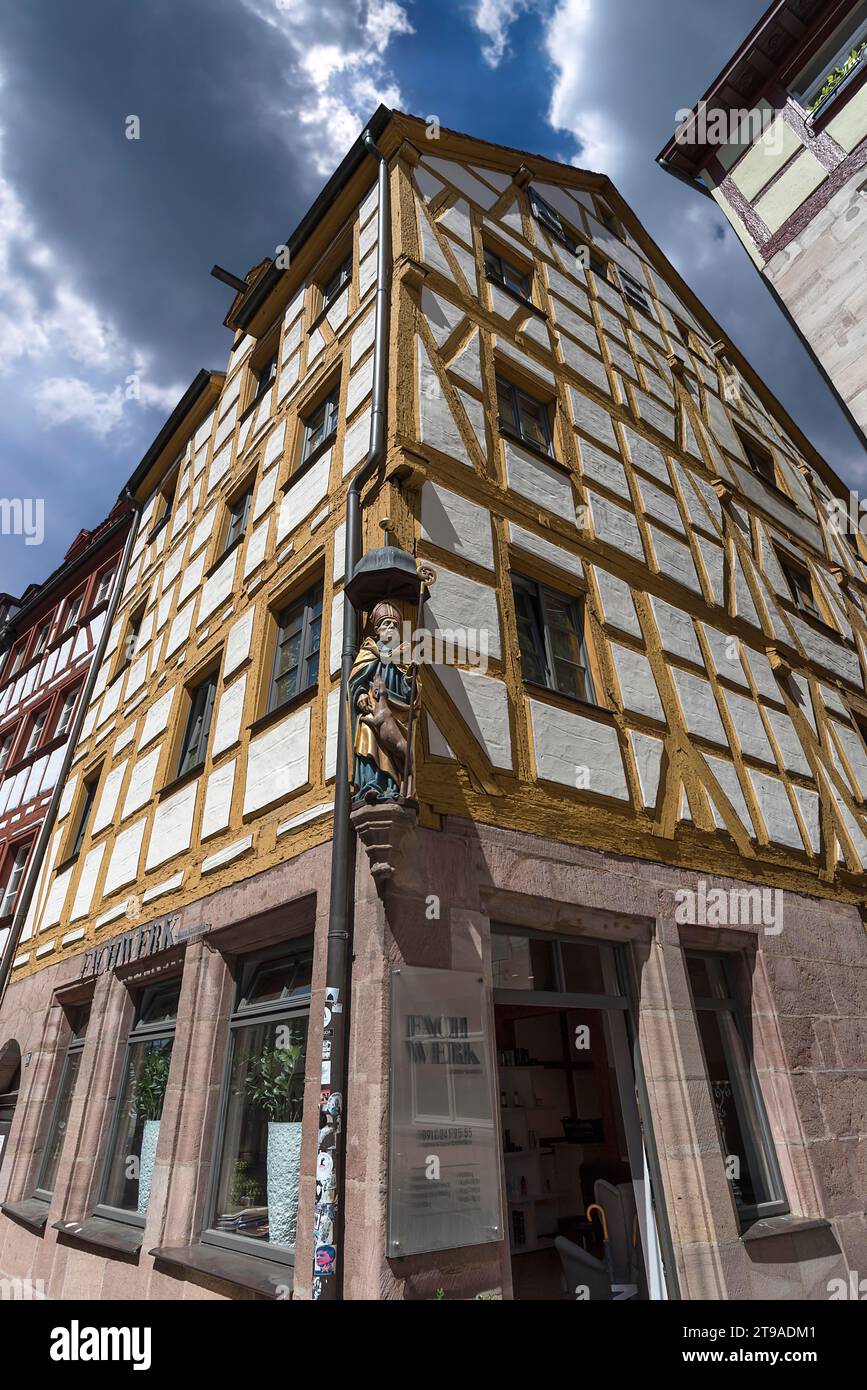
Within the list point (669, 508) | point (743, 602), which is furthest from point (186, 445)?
point (743, 602)

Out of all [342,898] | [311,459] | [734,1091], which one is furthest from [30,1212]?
[311,459]

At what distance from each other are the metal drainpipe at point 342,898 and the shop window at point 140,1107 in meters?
3.17

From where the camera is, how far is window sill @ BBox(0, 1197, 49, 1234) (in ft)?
23.8

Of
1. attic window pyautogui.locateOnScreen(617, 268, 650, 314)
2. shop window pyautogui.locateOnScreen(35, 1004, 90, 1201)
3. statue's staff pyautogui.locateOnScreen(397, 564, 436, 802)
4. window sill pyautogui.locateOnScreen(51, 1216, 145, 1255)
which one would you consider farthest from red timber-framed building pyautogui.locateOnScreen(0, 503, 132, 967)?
attic window pyautogui.locateOnScreen(617, 268, 650, 314)

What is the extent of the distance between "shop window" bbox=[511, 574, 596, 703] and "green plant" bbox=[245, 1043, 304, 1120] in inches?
132

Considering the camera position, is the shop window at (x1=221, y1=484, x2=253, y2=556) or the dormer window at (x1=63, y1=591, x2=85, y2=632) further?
the dormer window at (x1=63, y1=591, x2=85, y2=632)

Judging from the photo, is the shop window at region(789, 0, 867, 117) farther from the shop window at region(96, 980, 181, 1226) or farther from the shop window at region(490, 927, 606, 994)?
the shop window at region(96, 980, 181, 1226)

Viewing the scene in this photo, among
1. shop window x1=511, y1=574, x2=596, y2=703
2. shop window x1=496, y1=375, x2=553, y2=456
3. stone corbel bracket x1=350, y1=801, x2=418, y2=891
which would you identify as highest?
shop window x1=496, y1=375, x2=553, y2=456

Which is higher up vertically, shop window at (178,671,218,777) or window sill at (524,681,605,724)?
shop window at (178,671,218,777)

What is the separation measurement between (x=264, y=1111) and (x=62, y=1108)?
4.74m

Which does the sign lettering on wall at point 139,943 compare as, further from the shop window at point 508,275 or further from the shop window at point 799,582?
the shop window at point 799,582

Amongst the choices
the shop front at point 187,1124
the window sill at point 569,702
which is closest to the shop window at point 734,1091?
the window sill at point 569,702

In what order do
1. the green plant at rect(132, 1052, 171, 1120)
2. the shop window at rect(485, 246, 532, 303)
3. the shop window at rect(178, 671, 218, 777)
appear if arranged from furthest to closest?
1. the shop window at rect(485, 246, 532, 303)
2. the shop window at rect(178, 671, 218, 777)
3. the green plant at rect(132, 1052, 171, 1120)

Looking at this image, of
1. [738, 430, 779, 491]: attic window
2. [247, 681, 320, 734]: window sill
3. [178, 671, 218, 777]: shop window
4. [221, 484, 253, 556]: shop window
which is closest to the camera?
[247, 681, 320, 734]: window sill
